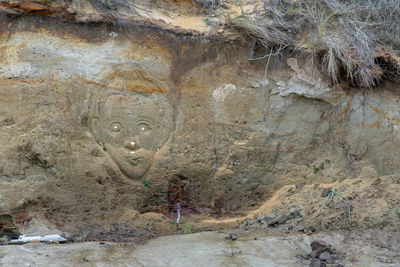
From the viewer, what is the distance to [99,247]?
3.89 metres

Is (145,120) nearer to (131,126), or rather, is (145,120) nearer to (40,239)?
(131,126)

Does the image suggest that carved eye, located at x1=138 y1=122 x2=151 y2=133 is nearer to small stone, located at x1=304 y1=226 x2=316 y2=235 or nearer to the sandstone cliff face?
the sandstone cliff face

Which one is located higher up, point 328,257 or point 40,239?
point 328,257

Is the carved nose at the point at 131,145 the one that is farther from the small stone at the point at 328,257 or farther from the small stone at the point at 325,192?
the small stone at the point at 328,257

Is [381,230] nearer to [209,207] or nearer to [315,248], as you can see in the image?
[315,248]

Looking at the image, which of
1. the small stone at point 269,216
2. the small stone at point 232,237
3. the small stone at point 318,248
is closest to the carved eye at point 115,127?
the small stone at point 232,237

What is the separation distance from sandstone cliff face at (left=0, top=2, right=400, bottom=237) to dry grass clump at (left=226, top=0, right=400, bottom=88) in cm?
19

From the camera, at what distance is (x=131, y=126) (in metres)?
4.91

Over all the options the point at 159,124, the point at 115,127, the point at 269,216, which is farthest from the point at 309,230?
the point at 115,127

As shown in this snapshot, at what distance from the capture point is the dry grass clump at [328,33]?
5.08 metres

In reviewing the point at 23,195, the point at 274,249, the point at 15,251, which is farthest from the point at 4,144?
the point at 274,249

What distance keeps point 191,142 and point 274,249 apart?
5.13 ft

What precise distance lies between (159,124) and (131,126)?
0.30 meters

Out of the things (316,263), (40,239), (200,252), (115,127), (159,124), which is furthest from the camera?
(159,124)
